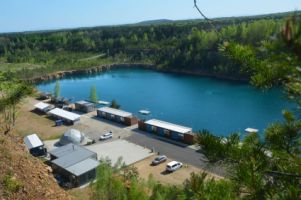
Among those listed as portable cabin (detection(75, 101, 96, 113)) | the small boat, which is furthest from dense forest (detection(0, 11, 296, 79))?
portable cabin (detection(75, 101, 96, 113))

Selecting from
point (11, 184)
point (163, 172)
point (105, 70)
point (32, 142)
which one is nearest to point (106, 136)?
point (32, 142)

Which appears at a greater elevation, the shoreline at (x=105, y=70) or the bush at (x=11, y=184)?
the bush at (x=11, y=184)

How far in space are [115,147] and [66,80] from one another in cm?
1746

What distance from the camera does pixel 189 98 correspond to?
17094mm

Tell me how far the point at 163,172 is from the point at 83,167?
6.13ft

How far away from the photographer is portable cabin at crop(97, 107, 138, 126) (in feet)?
39.8

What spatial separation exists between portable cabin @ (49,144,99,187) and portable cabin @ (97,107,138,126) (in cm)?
332

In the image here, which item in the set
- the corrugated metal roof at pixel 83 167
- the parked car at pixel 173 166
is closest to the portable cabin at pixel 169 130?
the parked car at pixel 173 166

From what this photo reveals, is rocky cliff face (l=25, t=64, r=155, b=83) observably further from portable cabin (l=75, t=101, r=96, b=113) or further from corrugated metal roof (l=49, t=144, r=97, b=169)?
corrugated metal roof (l=49, t=144, r=97, b=169)

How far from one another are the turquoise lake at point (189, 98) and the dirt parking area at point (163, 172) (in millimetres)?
3223

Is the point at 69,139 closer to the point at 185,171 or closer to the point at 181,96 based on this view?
the point at 185,171

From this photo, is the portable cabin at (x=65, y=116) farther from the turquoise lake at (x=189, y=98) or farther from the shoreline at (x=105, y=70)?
the shoreline at (x=105, y=70)

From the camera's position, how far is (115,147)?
31.9ft

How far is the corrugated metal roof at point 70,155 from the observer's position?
317 inches
